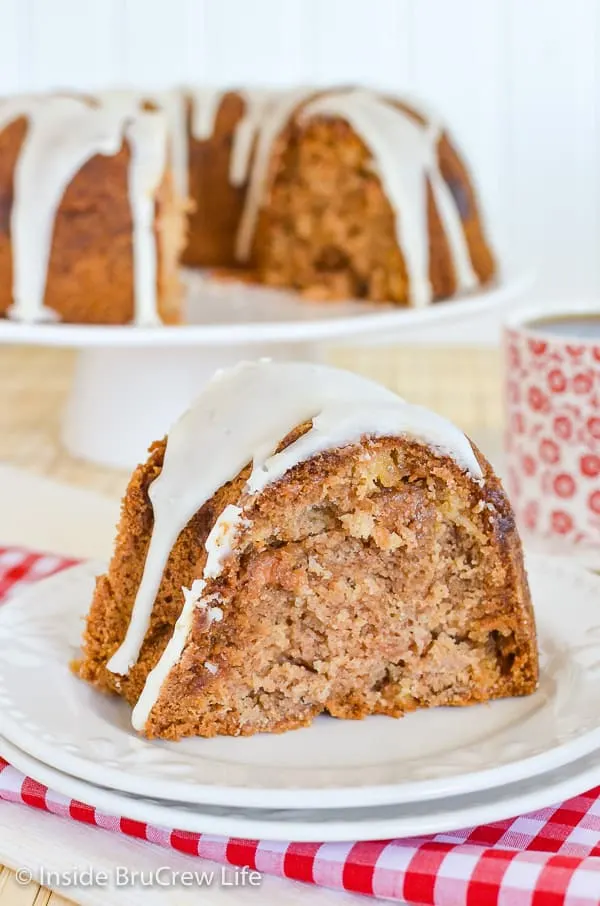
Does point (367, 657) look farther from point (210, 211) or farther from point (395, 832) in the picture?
point (210, 211)

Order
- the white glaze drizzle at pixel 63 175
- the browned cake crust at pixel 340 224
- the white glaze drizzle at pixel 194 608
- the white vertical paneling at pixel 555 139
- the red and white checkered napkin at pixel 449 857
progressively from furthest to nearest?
the white vertical paneling at pixel 555 139 < the browned cake crust at pixel 340 224 < the white glaze drizzle at pixel 63 175 < the white glaze drizzle at pixel 194 608 < the red and white checkered napkin at pixel 449 857

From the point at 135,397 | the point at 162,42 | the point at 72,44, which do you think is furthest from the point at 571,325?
the point at 72,44

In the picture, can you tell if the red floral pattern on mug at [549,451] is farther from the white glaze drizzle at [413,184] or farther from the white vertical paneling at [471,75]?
the white vertical paneling at [471,75]

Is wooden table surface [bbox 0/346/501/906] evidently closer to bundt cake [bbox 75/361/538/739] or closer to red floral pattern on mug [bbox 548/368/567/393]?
red floral pattern on mug [bbox 548/368/567/393]

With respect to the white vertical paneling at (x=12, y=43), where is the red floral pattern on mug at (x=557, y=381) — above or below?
below

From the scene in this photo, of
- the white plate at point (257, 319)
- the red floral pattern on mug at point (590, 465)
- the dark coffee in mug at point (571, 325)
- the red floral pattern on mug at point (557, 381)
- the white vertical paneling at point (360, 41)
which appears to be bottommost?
the red floral pattern on mug at point (590, 465)

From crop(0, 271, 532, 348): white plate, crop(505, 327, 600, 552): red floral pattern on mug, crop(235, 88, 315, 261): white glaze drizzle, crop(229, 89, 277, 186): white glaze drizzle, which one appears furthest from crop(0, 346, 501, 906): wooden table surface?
crop(505, 327, 600, 552): red floral pattern on mug

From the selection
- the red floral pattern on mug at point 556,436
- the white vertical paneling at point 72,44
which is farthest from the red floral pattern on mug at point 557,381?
the white vertical paneling at point 72,44
